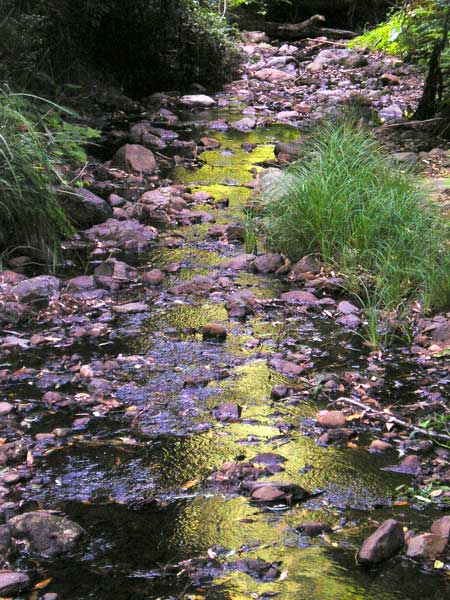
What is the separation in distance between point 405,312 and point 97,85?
22.9 ft

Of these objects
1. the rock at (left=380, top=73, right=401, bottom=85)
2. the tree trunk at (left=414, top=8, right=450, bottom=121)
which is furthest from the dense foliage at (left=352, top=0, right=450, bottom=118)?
the rock at (left=380, top=73, right=401, bottom=85)

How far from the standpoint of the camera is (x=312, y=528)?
2.41 metres

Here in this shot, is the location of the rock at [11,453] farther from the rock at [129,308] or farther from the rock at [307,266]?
the rock at [307,266]

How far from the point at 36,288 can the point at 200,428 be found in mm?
1606

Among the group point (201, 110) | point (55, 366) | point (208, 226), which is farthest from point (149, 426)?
point (201, 110)

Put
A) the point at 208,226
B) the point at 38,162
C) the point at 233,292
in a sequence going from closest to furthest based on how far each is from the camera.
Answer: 1. the point at 233,292
2. the point at 38,162
3. the point at 208,226

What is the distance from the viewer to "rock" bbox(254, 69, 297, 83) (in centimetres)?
1188

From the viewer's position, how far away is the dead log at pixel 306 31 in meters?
15.1

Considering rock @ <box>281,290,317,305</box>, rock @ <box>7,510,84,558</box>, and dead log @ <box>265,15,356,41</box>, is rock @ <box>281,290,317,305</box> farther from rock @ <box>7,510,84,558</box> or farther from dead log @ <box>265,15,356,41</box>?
dead log @ <box>265,15,356,41</box>

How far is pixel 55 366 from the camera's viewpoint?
11.7 ft

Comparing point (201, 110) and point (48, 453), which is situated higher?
point (201, 110)

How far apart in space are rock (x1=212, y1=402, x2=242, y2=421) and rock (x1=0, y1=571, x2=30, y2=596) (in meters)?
1.08

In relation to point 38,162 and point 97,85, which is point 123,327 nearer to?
point 38,162

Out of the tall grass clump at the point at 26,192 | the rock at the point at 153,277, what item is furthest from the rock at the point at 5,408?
the tall grass clump at the point at 26,192
